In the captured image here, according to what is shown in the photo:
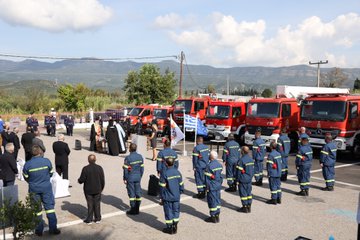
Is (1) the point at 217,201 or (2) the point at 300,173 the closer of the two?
(1) the point at 217,201

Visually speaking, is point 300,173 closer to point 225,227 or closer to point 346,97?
point 225,227

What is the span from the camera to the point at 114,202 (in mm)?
10031

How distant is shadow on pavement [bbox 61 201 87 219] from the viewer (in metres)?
8.95

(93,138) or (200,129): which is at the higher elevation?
(200,129)

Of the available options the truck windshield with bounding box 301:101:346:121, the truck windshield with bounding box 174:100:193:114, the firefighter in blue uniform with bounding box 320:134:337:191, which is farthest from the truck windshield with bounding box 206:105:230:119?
the firefighter in blue uniform with bounding box 320:134:337:191

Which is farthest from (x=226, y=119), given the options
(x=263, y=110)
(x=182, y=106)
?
(x=182, y=106)

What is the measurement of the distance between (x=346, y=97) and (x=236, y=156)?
7618 mm

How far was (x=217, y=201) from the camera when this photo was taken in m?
8.37

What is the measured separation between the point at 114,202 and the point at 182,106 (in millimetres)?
14086

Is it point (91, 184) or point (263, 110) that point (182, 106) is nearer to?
point (263, 110)

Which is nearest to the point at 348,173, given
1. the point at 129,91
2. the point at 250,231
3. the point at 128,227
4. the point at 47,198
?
the point at 250,231

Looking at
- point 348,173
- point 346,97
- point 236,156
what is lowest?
point 348,173

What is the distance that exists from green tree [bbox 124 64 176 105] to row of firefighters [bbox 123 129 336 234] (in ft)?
96.0

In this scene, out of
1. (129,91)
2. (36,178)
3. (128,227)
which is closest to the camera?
(36,178)
